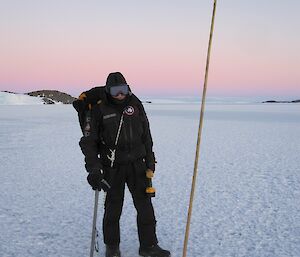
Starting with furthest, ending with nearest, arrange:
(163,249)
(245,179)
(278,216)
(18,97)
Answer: (18,97) < (245,179) < (278,216) < (163,249)

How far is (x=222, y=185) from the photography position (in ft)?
22.3

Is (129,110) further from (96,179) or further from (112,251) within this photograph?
(112,251)

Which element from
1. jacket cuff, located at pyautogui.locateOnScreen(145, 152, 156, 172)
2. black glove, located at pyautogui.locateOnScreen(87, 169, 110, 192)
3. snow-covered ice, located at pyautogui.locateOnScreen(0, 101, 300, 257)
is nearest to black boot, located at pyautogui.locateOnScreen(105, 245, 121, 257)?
snow-covered ice, located at pyautogui.locateOnScreen(0, 101, 300, 257)

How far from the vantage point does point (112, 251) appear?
148 inches

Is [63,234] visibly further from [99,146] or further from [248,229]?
[248,229]

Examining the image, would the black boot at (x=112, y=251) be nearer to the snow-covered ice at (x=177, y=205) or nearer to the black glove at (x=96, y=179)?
the snow-covered ice at (x=177, y=205)

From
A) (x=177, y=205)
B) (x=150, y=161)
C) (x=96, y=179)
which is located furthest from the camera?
(x=177, y=205)

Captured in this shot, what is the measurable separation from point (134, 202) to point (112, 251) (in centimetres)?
52

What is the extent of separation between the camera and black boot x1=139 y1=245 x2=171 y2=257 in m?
3.76

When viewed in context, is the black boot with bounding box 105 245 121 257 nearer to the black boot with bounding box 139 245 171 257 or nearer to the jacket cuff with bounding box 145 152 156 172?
the black boot with bounding box 139 245 171 257

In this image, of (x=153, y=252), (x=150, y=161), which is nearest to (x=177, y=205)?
(x=153, y=252)

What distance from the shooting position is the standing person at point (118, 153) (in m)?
3.47

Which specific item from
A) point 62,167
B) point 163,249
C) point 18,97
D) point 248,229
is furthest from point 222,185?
point 18,97

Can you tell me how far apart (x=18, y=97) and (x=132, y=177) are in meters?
71.8
